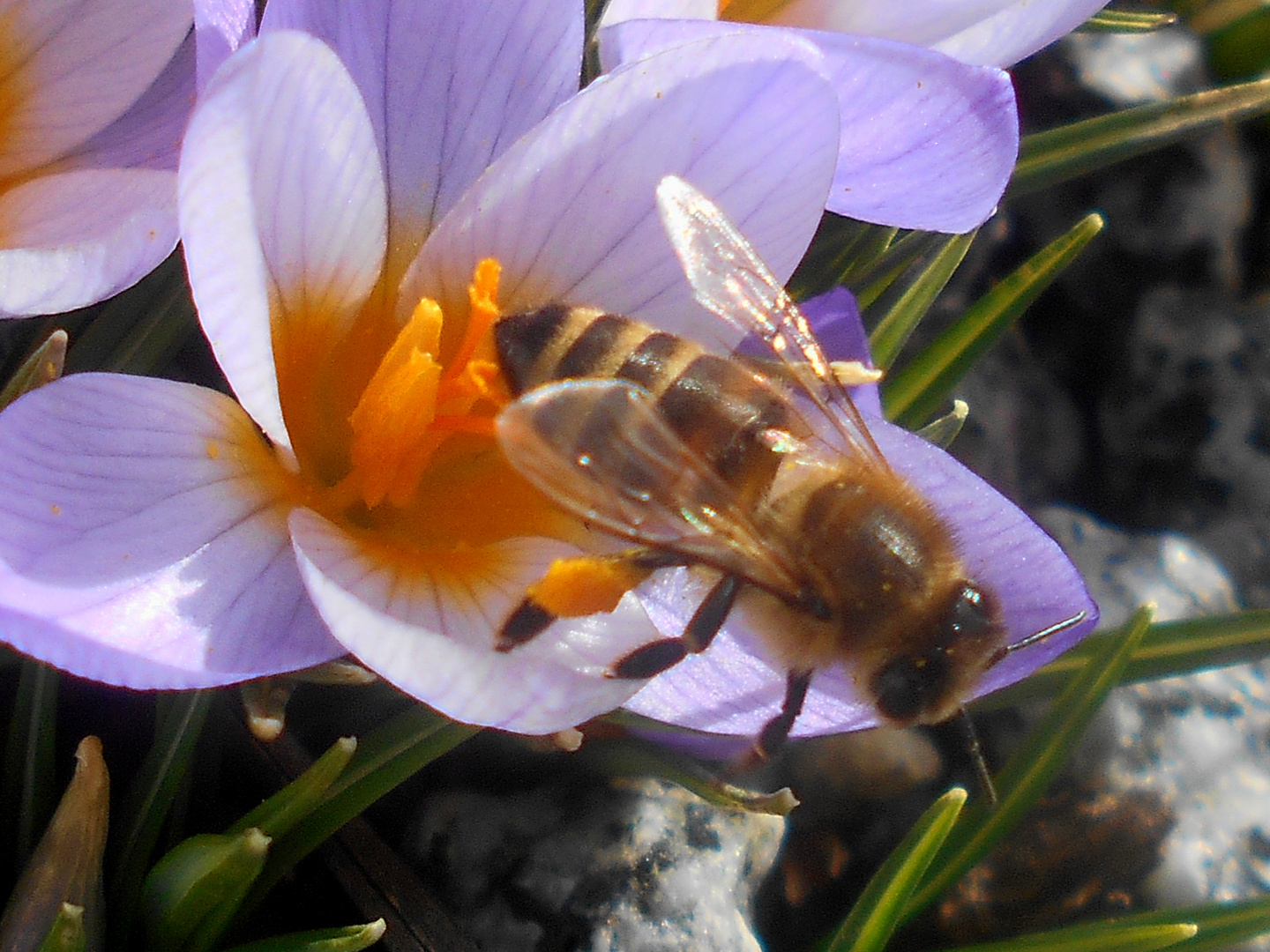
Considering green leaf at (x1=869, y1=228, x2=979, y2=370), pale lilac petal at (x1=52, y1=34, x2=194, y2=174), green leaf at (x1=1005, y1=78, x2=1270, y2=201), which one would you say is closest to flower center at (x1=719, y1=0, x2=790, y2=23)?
green leaf at (x1=869, y1=228, x2=979, y2=370)

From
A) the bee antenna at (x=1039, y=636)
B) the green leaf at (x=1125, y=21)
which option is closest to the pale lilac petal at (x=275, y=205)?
the bee antenna at (x=1039, y=636)

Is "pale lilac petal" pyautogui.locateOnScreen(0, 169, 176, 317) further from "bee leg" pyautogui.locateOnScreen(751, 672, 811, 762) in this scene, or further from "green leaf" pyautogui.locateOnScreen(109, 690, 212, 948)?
"bee leg" pyautogui.locateOnScreen(751, 672, 811, 762)

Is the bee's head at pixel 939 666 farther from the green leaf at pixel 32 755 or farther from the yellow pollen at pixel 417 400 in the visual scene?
the green leaf at pixel 32 755

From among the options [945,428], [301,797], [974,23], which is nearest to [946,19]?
[974,23]

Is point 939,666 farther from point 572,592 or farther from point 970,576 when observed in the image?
point 572,592

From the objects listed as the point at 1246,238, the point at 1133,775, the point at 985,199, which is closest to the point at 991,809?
the point at 1133,775

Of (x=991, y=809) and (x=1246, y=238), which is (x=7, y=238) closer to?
(x=991, y=809)

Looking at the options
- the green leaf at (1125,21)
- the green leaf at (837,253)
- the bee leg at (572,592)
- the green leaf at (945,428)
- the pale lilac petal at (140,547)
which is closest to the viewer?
the pale lilac petal at (140,547)
